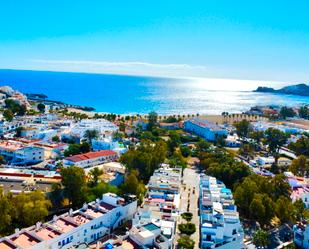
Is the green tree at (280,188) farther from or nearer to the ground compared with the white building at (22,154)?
farther from the ground

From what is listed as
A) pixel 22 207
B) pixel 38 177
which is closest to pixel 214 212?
pixel 22 207

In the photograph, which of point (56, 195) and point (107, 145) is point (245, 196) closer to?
point (56, 195)

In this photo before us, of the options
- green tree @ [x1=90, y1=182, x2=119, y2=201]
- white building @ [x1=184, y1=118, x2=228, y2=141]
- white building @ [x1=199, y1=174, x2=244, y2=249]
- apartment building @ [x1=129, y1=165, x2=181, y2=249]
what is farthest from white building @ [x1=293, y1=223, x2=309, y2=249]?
white building @ [x1=184, y1=118, x2=228, y2=141]

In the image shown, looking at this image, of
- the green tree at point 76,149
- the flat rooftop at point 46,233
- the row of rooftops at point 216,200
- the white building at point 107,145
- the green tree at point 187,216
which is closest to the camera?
the flat rooftop at point 46,233

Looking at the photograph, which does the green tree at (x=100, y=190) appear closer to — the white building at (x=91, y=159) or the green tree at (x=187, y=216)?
the green tree at (x=187, y=216)

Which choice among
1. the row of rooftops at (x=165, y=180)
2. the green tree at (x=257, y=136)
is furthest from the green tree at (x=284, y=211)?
the green tree at (x=257, y=136)

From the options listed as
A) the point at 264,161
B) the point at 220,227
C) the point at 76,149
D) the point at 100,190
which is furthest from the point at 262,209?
the point at 76,149
